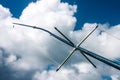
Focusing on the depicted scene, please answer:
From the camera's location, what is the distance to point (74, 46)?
43.9 meters

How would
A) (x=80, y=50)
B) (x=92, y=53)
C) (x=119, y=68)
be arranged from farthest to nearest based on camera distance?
(x=80, y=50) < (x=92, y=53) < (x=119, y=68)

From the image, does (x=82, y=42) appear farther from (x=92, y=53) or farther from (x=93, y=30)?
(x=92, y=53)

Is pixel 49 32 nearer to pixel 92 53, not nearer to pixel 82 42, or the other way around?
pixel 82 42

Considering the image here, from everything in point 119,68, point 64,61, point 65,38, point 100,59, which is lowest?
point 119,68

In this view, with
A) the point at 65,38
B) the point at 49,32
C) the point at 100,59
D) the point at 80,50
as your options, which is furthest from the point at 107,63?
the point at 49,32

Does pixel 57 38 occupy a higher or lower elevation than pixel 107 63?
higher

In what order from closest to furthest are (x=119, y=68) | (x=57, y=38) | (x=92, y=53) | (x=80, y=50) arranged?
1. (x=119, y=68)
2. (x=92, y=53)
3. (x=80, y=50)
4. (x=57, y=38)

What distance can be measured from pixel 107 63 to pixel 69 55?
9.88 meters

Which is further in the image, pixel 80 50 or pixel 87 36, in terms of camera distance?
pixel 87 36

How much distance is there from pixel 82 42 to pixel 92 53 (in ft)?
29.0

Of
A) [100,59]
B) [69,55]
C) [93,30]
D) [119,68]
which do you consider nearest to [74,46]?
[69,55]

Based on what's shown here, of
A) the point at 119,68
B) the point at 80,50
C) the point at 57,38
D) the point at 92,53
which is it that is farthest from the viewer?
the point at 57,38

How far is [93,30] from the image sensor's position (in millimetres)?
45188

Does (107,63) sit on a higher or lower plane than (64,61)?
lower
